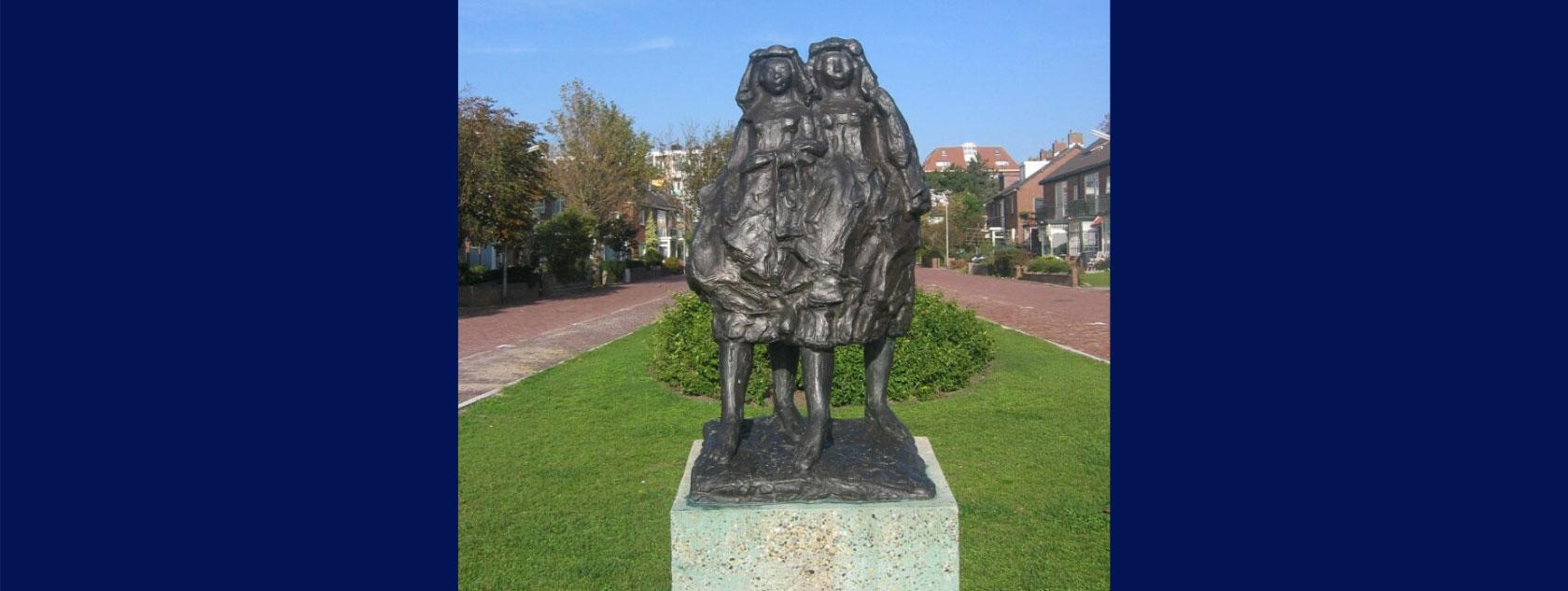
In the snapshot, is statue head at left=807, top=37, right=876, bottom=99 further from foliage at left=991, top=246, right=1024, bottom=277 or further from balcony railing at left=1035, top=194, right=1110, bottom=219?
balcony railing at left=1035, top=194, right=1110, bottom=219

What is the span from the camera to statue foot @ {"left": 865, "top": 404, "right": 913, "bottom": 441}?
4145 millimetres

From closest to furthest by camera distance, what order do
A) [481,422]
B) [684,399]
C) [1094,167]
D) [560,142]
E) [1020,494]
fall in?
[1020,494] < [481,422] < [684,399] < [560,142] < [1094,167]

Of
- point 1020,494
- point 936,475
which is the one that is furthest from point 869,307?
point 1020,494

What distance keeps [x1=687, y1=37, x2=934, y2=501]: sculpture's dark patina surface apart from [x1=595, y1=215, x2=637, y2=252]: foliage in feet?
104

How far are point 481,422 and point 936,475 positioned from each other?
6.20 m

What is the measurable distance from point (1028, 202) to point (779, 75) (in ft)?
184

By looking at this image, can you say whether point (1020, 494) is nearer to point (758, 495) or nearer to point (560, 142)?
point (758, 495)

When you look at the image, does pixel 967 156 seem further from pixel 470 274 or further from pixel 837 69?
pixel 837 69

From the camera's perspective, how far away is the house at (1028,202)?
5577 centimetres

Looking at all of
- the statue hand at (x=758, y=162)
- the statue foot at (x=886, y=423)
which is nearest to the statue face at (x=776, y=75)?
the statue hand at (x=758, y=162)

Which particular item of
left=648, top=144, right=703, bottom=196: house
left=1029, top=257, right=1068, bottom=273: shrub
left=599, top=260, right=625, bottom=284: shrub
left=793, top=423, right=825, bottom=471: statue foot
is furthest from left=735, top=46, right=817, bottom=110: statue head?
left=648, top=144, right=703, bottom=196: house

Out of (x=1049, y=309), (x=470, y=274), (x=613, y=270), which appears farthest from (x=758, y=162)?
(x=613, y=270)

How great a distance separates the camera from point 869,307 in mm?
3783

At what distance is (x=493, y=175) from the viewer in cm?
2262
